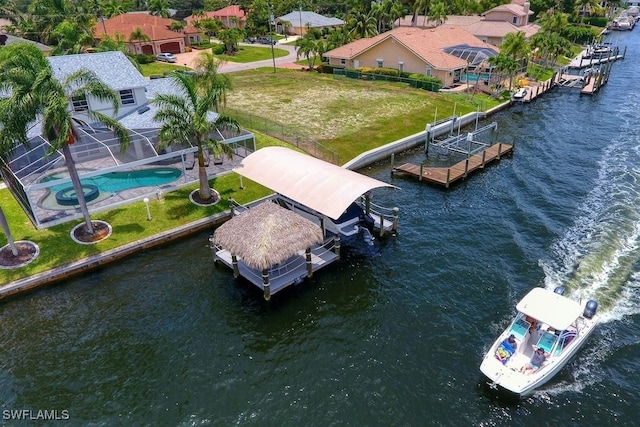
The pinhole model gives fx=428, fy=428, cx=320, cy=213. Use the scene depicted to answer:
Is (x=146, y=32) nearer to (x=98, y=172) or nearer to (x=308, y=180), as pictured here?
(x=98, y=172)

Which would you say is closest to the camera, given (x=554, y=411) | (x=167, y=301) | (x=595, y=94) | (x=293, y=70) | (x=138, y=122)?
(x=554, y=411)

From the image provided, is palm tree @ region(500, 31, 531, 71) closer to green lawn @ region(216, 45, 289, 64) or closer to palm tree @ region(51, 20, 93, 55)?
green lawn @ region(216, 45, 289, 64)

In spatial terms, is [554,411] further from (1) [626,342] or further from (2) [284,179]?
(2) [284,179]

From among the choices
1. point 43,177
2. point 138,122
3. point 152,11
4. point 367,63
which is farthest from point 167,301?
point 152,11

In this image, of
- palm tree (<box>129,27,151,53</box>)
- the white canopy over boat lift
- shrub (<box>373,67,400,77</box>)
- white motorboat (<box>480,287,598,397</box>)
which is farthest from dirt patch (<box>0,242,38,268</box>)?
palm tree (<box>129,27,151,53</box>)

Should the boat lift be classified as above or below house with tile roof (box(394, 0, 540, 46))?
below
